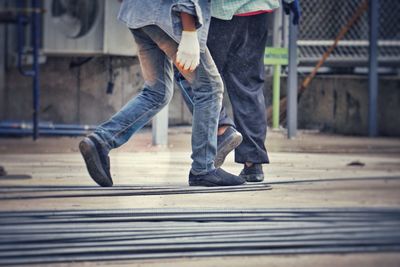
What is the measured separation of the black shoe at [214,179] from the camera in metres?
6.43

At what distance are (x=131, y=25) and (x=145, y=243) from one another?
204cm

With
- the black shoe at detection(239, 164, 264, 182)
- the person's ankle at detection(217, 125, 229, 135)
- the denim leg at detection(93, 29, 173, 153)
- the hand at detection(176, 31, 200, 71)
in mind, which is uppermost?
the hand at detection(176, 31, 200, 71)

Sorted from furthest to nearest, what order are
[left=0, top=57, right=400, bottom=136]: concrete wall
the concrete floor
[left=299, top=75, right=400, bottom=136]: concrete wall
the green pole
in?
1. [left=0, top=57, right=400, bottom=136]: concrete wall
2. [left=299, top=75, right=400, bottom=136]: concrete wall
3. the green pole
4. the concrete floor

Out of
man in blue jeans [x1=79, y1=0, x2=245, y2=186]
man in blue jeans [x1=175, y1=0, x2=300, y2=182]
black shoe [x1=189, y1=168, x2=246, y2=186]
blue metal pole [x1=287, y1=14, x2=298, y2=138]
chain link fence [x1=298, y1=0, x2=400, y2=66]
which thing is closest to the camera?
man in blue jeans [x1=79, y1=0, x2=245, y2=186]

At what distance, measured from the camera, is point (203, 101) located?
629 cm

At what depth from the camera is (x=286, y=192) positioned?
639cm

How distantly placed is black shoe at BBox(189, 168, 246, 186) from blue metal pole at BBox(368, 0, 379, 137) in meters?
6.45

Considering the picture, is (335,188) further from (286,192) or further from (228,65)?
(228,65)

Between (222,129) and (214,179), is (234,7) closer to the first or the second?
(222,129)

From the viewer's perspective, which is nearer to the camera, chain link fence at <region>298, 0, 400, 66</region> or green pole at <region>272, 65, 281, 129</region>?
green pole at <region>272, 65, 281, 129</region>

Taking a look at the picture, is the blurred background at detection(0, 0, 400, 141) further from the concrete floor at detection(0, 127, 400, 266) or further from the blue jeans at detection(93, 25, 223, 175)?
the blue jeans at detection(93, 25, 223, 175)

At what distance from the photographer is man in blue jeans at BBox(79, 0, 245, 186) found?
19.8 feet

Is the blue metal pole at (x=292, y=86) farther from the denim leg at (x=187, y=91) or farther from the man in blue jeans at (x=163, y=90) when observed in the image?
the man in blue jeans at (x=163, y=90)

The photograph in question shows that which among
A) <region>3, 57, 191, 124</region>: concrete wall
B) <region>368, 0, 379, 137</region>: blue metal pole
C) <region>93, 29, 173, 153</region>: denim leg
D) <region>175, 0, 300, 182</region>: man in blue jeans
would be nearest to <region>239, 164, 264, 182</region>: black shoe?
<region>175, 0, 300, 182</region>: man in blue jeans
